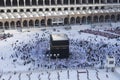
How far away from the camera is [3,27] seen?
11575 centimetres

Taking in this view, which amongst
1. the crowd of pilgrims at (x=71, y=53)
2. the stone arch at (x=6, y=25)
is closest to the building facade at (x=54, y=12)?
the stone arch at (x=6, y=25)

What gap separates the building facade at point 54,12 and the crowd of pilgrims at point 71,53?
52.1 ft

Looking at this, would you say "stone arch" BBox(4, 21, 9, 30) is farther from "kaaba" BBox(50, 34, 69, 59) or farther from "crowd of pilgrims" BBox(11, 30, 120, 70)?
"kaaba" BBox(50, 34, 69, 59)

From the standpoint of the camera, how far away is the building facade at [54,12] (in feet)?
387

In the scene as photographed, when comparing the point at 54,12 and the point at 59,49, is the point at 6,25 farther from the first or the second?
the point at 59,49

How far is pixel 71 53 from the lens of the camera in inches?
3435

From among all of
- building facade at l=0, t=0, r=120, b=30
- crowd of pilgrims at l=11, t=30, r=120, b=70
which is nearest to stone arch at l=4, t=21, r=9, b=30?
building facade at l=0, t=0, r=120, b=30

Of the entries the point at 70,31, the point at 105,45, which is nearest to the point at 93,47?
the point at 105,45

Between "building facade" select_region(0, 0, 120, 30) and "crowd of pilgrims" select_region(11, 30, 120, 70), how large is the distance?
1588 centimetres

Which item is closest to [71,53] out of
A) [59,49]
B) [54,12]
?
[59,49]

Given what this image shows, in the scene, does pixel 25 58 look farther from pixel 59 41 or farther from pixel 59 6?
pixel 59 6

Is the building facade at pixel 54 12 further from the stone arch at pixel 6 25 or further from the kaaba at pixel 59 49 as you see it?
the kaaba at pixel 59 49

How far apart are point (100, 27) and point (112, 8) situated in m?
13.0

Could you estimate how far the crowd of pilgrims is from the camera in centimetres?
7962
